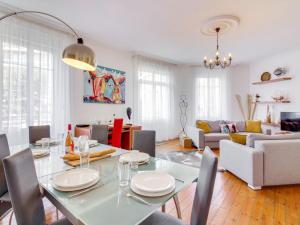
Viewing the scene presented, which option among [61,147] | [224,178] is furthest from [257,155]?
[61,147]

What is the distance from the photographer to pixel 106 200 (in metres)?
0.87

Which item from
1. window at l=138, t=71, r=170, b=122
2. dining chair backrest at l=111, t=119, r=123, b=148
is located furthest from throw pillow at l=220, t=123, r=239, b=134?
dining chair backrest at l=111, t=119, r=123, b=148

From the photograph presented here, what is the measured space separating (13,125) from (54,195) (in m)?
2.49

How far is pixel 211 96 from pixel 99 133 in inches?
185

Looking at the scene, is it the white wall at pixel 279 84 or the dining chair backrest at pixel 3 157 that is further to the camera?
the white wall at pixel 279 84

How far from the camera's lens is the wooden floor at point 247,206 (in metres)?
1.78

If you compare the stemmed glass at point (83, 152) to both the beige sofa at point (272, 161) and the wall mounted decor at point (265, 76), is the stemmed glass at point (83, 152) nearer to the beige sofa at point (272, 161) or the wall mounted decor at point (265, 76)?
the beige sofa at point (272, 161)

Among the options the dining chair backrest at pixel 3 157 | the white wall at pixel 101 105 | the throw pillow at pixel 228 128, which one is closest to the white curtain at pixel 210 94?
the throw pillow at pixel 228 128

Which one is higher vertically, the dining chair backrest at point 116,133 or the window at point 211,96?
the window at point 211,96

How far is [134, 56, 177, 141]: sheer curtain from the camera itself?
16.1 ft

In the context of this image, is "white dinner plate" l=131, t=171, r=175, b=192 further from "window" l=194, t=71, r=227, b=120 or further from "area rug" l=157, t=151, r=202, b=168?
"window" l=194, t=71, r=227, b=120

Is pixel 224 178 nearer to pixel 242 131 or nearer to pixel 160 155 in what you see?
pixel 160 155

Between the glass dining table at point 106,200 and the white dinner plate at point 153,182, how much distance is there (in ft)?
0.14

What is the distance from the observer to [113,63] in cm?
440
